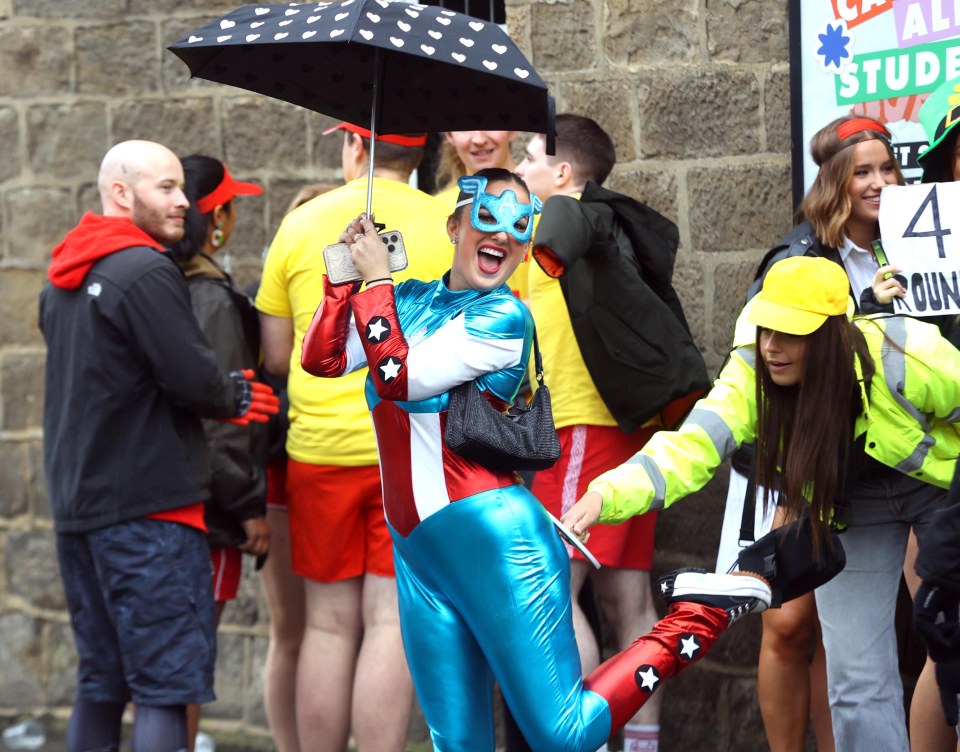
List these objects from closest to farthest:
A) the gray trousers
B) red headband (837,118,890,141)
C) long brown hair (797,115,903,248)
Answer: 1. the gray trousers
2. long brown hair (797,115,903,248)
3. red headband (837,118,890,141)

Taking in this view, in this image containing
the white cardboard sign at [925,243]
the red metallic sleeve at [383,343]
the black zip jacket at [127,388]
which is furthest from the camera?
the black zip jacket at [127,388]

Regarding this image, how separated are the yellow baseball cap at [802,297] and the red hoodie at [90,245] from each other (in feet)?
6.88

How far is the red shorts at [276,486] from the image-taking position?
6.15m

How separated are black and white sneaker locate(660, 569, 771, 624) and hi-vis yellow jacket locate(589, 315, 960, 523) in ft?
0.79

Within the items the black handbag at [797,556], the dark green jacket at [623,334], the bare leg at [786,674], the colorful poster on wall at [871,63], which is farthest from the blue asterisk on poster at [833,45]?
the bare leg at [786,674]

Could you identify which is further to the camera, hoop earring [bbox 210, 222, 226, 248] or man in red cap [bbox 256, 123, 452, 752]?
hoop earring [bbox 210, 222, 226, 248]

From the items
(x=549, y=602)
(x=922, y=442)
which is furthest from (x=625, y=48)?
(x=549, y=602)

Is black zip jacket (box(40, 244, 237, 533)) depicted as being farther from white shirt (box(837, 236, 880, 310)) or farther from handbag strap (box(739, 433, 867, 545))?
white shirt (box(837, 236, 880, 310))

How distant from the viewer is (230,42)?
4.29 m

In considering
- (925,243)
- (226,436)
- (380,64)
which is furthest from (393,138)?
(925,243)

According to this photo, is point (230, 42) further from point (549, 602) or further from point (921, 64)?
point (921, 64)

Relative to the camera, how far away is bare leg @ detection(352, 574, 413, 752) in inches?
217

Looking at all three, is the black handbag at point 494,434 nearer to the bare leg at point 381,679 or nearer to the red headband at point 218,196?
the bare leg at point 381,679

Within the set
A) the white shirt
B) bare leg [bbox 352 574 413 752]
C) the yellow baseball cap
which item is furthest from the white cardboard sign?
bare leg [bbox 352 574 413 752]
